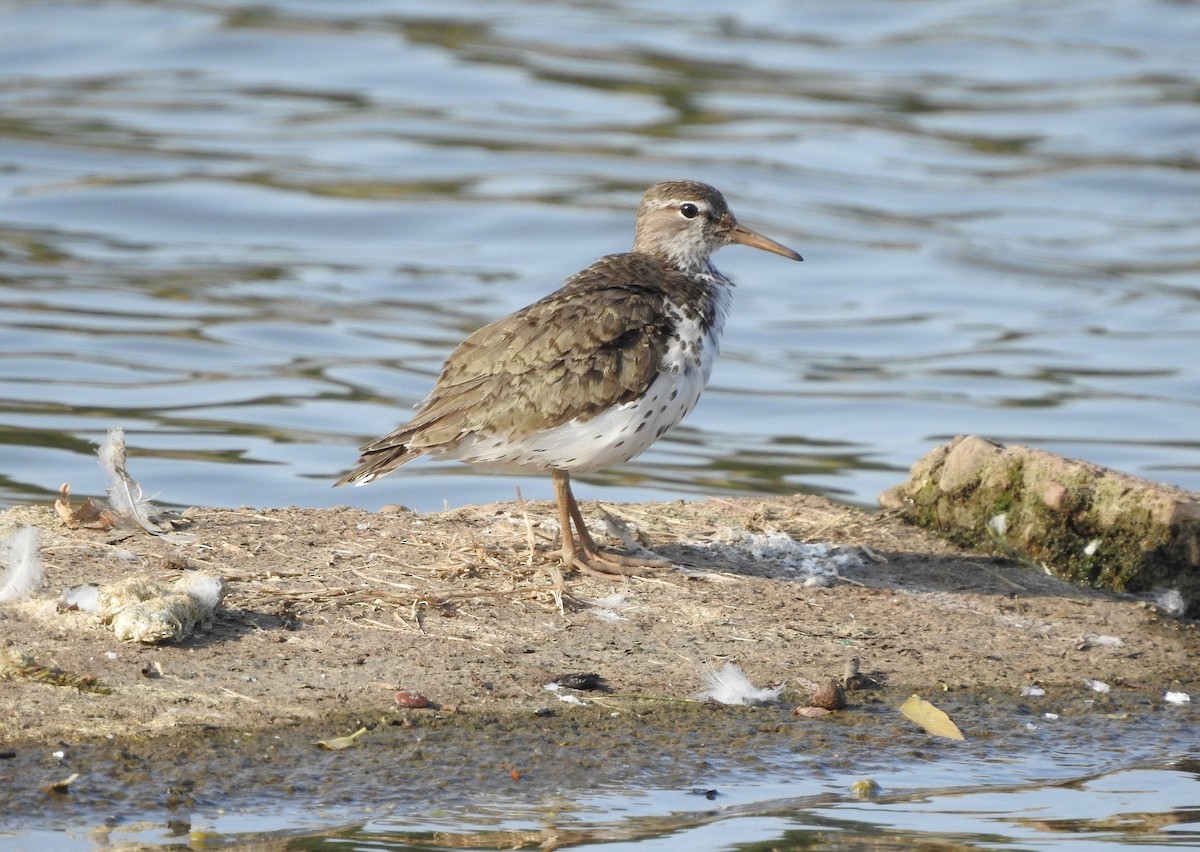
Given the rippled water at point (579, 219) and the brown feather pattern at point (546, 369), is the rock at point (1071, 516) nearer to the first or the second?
the brown feather pattern at point (546, 369)

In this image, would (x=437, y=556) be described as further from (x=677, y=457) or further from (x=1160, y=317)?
(x=1160, y=317)

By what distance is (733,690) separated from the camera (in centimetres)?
679

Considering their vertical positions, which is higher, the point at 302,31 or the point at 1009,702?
the point at 302,31

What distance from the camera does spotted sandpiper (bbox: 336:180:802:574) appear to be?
7.67 meters

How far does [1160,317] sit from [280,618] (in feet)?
41.3

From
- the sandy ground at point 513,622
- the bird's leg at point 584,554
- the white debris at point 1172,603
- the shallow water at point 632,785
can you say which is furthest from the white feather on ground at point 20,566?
the white debris at point 1172,603

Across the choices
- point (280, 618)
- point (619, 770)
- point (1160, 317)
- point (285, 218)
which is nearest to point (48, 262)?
point (285, 218)

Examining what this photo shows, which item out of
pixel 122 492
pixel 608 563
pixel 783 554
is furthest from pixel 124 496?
pixel 783 554

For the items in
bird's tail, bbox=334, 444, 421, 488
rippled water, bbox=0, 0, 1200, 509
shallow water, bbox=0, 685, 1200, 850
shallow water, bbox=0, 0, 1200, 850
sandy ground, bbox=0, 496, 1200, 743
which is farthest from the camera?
rippled water, bbox=0, 0, 1200, 509

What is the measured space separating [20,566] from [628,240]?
13131mm

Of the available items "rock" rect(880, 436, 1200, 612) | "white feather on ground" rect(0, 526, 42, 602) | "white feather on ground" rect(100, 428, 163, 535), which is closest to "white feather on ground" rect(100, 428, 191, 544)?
"white feather on ground" rect(100, 428, 163, 535)

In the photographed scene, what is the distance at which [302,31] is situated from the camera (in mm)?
25844

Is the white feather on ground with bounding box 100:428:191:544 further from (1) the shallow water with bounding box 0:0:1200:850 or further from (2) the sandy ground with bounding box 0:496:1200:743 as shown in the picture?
(1) the shallow water with bounding box 0:0:1200:850

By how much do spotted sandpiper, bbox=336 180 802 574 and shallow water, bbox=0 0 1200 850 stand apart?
78.7 inches
